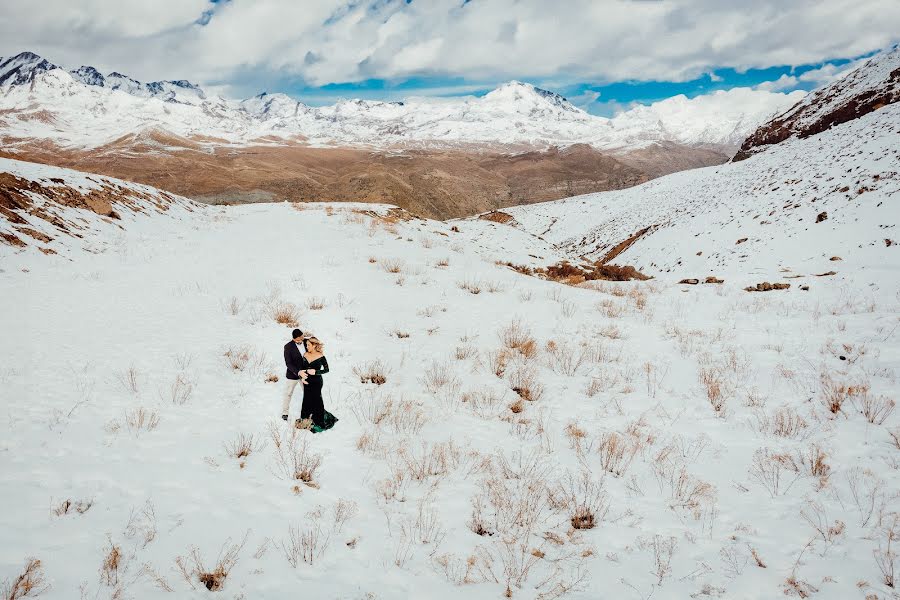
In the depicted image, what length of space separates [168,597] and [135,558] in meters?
0.49

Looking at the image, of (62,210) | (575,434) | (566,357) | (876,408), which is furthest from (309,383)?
(62,210)

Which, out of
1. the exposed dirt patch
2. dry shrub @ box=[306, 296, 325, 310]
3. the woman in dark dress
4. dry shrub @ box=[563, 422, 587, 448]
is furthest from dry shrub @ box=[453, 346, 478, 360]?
the exposed dirt patch

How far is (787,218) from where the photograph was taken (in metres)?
19.4

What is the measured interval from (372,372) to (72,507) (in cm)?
363

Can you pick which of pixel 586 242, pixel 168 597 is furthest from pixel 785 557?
pixel 586 242

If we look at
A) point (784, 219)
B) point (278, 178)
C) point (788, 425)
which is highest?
point (278, 178)

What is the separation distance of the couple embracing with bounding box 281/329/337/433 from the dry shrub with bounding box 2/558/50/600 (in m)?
2.49

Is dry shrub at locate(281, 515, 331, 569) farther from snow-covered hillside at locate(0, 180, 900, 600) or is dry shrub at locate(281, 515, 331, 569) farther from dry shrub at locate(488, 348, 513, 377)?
dry shrub at locate(488, 348, 513, 377)

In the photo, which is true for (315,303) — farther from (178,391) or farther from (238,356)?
(178,391)

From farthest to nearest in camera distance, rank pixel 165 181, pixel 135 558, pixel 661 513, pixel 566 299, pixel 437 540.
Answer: pixel 165 181, pixel 566 299, pixel 661 513, pixel 437 540, pixel 135 558

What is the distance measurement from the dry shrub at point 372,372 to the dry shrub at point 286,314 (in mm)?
2288

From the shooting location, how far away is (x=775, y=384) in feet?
20.1

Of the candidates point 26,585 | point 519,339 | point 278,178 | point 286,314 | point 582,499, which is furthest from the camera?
point 278,178

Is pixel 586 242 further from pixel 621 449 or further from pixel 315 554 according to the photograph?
pixel 315 554
